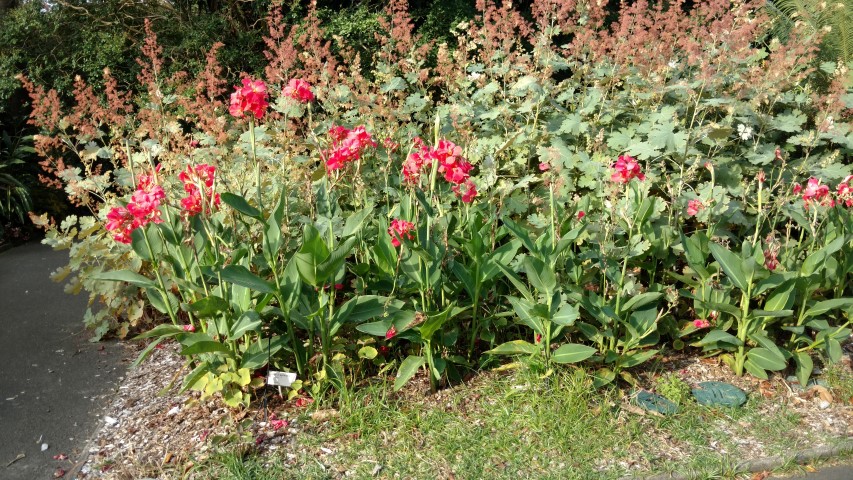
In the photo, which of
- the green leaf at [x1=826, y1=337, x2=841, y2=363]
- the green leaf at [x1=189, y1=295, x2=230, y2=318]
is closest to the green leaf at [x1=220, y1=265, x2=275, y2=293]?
the green leaf at [x1=189, y1=295, x2=230, y2=318]

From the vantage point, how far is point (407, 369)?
297 cm

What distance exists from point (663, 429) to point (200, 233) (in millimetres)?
2212

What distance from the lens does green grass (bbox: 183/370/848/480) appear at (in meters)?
2.62

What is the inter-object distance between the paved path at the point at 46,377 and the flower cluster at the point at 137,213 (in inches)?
35.6

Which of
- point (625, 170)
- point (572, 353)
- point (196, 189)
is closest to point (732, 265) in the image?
point (625, 170)

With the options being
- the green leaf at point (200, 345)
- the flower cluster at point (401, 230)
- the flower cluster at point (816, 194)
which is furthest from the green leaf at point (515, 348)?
the flower cluster at point (816, 194)

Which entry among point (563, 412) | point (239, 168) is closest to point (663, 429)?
point (563, 412)

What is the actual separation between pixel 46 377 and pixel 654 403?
303 centimetres

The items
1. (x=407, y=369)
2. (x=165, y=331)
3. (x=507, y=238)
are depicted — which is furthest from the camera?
(x=507, y=238)

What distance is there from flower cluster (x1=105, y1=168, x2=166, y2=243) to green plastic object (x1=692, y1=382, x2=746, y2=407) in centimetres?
246

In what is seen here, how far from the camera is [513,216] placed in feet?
13.0

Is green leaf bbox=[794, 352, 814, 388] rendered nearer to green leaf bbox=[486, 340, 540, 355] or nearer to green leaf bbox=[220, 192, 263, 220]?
green leaf bbox=[486, 340, 540, 355]

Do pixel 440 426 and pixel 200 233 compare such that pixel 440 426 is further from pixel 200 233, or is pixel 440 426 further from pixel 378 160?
pixel 378 160

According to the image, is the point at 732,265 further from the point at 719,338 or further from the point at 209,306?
the point at 209,306
